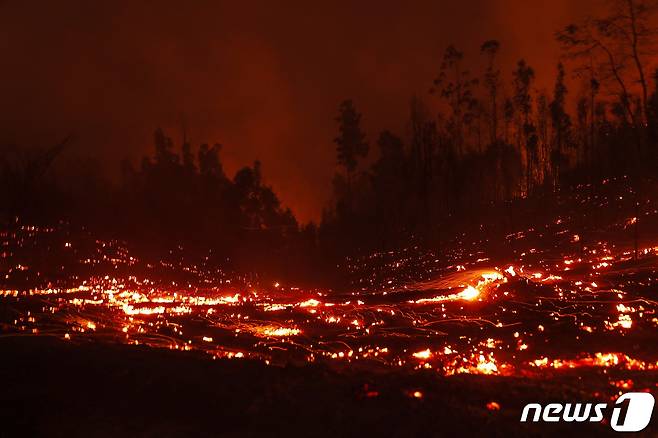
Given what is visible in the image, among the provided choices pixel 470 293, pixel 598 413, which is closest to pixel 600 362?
pixel 598 413

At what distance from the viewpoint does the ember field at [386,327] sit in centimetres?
931

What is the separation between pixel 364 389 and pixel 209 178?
67.9 meters

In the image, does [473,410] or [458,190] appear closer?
[473,410]

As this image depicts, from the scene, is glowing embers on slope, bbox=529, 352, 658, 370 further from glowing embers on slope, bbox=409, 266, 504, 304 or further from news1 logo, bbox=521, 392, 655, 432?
glowing embers on slope, bbox=409, 266, 504, 304

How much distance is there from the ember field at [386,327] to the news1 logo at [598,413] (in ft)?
0.71

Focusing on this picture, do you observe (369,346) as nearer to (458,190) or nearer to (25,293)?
(25,293)

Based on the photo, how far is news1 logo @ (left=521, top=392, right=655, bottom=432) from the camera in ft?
25.5

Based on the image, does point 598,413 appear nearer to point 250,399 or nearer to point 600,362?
point 600,362

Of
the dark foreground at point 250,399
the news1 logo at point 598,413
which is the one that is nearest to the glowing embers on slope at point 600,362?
the dark foreground at point 250,399

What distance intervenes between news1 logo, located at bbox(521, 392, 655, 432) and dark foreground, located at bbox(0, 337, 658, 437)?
0.50ft

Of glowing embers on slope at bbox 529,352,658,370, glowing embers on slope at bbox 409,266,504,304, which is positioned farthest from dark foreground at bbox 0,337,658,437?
glowing embers on slope at bbox 409,266,504,304

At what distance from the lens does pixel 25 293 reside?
19344mm

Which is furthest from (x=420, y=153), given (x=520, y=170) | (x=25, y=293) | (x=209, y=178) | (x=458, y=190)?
(x=25, y=293)

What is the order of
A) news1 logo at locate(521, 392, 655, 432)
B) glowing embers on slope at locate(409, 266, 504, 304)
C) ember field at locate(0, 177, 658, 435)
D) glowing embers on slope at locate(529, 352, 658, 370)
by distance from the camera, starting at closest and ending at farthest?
news1 logo at locate(521, 392, 655, 432) → ember field at locate(0, 177, 658, 435) → glowing embers on slope at locate(529, 352, 658, 370) → glowing embers on slope at locate(409, 266, 504, 304)
